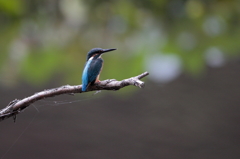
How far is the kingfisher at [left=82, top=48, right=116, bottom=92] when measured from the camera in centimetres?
111

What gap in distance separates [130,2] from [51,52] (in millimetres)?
502

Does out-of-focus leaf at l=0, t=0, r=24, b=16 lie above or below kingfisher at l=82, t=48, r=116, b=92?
above

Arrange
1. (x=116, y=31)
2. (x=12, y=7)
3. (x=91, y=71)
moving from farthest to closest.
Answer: (x=116, y=31)
(x=12, y=7)
(x=91, y=71)

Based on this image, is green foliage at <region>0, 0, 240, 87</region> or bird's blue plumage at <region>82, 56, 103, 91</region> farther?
green foliage at <region>0, 0, 240, 87</region>

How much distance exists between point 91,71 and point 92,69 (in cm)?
2

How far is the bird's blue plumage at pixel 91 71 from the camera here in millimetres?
1102

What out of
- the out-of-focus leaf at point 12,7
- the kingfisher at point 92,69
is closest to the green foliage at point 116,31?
Result: the out-of-focus leaf at point 12,7

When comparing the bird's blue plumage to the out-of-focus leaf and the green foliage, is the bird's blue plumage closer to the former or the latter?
the green foliage

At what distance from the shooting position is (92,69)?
1221 millimetres

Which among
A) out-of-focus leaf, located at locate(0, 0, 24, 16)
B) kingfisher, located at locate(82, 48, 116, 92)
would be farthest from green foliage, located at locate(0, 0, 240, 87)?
kingfisher, located at locate(82, 48, 116, 92)

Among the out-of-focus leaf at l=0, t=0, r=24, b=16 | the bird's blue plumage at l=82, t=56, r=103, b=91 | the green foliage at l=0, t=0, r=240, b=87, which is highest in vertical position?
the out-of-focus leaf at l=0, t=0, r=24, b=16

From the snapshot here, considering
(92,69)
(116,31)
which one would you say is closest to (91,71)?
(92,69)

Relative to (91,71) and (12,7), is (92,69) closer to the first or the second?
(91,71)

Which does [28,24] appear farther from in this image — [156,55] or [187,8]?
[187,8]
